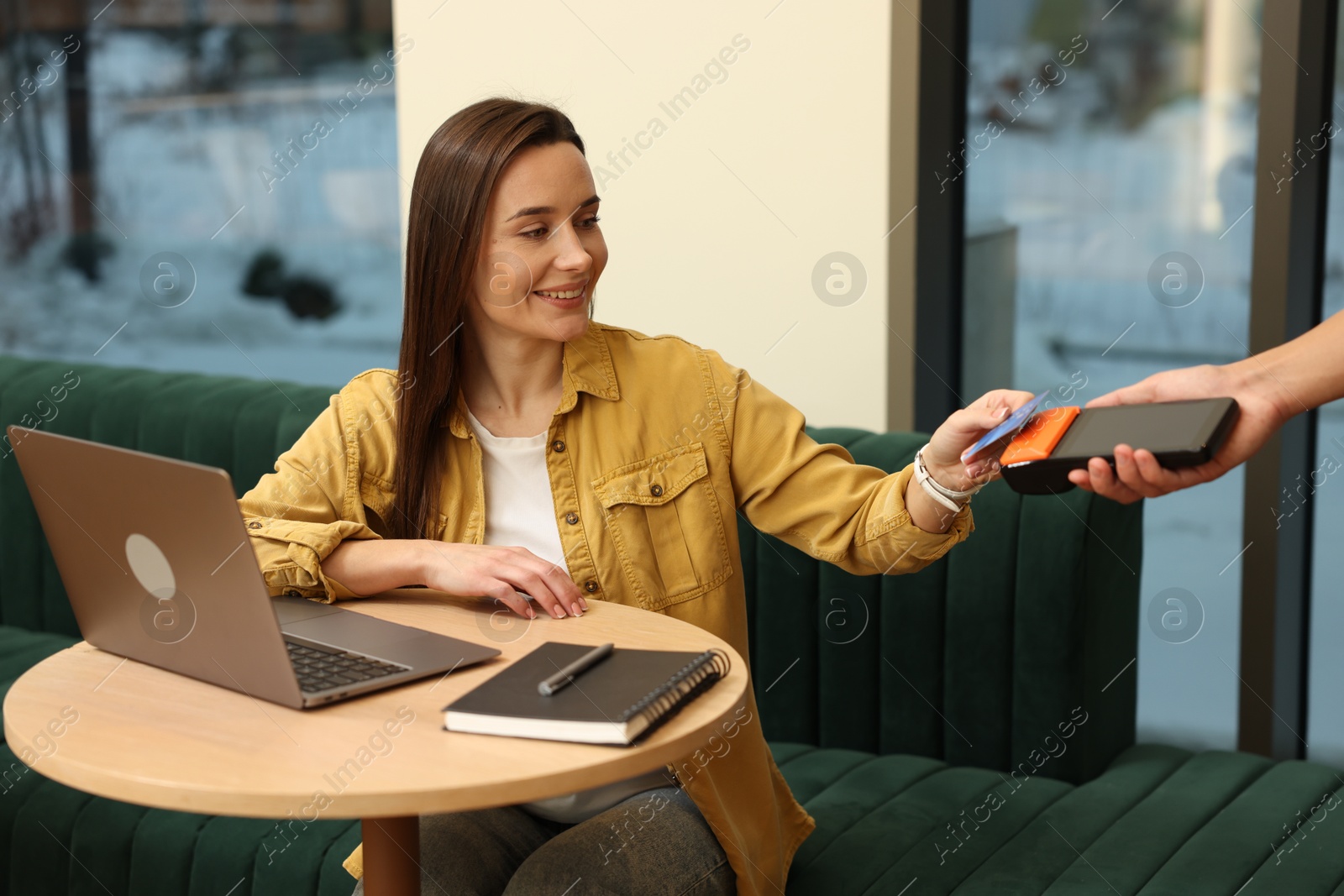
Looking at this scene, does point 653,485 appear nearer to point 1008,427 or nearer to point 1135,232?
point 1008,427

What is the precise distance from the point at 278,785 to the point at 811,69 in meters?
1.76

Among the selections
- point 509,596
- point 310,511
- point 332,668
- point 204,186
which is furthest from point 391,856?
point 204,186

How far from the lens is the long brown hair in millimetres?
1553

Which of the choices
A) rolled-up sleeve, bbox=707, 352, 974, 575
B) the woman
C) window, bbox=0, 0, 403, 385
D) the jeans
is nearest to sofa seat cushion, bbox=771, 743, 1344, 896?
the woman

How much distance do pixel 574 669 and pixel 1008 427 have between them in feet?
1.65

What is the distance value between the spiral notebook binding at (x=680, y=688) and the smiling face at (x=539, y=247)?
1.61 feet

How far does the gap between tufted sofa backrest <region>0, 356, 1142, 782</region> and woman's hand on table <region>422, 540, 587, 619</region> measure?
0.75 metres

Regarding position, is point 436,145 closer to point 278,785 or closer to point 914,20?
point 278,785

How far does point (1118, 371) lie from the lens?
279 centimetres

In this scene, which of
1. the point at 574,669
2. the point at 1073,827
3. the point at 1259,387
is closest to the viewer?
the point at 574,669

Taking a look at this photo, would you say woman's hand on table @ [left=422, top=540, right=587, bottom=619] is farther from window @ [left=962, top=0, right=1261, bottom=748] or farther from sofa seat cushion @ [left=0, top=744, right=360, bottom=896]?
window @ [left=962, top=0, right=1261, bottom=748]

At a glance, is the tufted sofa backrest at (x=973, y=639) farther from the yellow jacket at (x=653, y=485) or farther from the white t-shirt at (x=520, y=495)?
the white t-shirt at (x=520, y=495)

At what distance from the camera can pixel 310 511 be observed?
5.16 feet

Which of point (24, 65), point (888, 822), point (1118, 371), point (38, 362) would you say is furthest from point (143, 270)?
point (888, 822)
